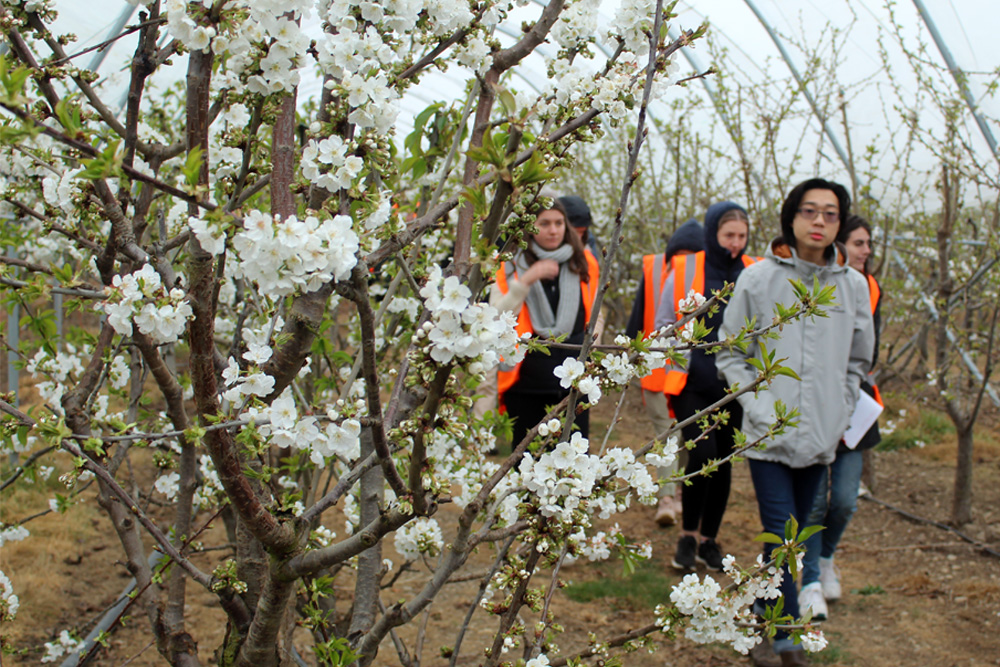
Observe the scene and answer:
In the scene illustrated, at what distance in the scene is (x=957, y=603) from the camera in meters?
4.06

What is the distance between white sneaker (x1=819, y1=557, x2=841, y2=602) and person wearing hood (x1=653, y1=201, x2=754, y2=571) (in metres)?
0.50

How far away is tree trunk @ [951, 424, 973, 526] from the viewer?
4.96 metres

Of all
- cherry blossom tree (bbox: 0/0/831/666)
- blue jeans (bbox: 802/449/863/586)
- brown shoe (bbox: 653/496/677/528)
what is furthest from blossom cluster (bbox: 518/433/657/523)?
brown shoe (bbox: 653/496/677/528)

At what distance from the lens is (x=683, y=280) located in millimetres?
4430

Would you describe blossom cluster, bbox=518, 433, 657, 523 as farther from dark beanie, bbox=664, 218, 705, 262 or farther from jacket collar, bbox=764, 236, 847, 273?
dark beanie, bbox=664, 218, 705, 262

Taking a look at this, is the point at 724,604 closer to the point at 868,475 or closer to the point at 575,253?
the point at 575,253

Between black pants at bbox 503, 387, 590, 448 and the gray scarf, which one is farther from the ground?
the gray scarf

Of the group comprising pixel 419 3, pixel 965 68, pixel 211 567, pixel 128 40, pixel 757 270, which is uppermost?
pixel 128 40

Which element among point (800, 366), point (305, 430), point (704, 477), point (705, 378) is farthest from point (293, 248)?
point (704, 477)

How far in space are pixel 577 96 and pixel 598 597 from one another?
10.0 ft

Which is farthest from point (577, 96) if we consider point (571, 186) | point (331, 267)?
point (571, 186)

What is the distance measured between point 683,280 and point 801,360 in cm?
124

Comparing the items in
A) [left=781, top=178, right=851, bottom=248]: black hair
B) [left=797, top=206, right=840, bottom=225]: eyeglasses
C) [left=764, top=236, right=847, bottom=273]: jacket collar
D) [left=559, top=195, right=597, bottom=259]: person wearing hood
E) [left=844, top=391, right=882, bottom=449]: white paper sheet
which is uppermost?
[left=559, top=195, right=597, bottom=259]: person wearing hood

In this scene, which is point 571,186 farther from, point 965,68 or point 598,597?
point 598,597
